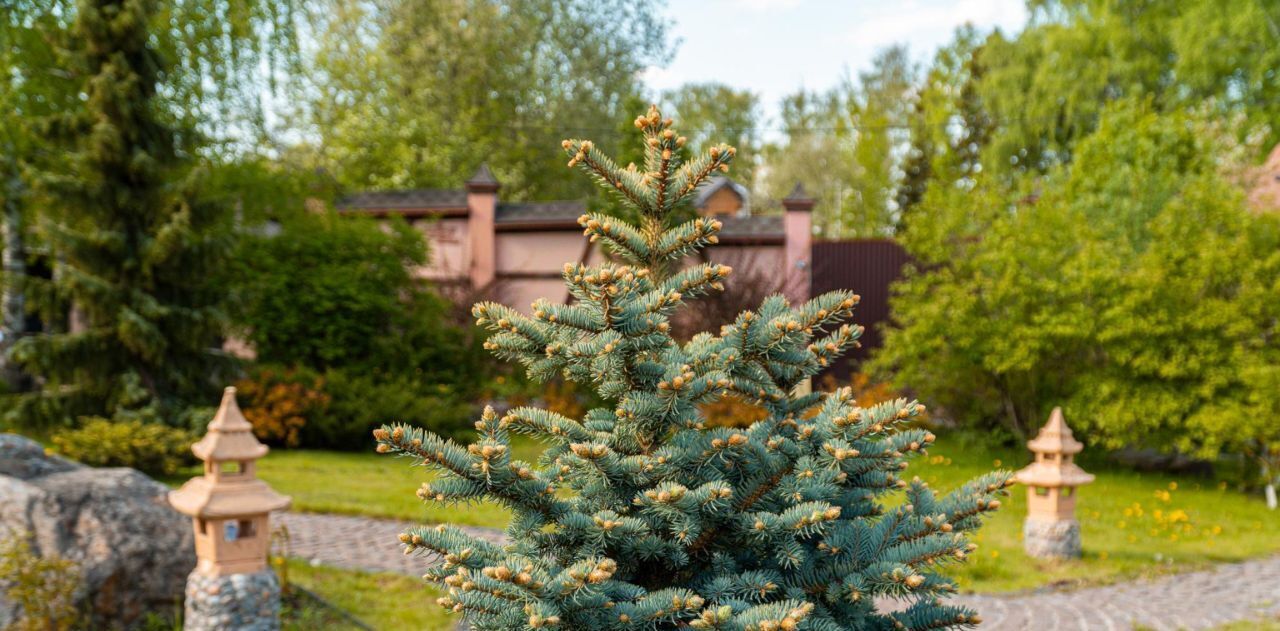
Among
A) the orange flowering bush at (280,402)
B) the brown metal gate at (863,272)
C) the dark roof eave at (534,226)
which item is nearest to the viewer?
the orange flowering bush at (280,402)

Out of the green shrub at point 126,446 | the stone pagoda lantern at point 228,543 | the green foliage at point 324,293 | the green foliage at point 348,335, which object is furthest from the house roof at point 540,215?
the stone pagoda lantern at point 228,543

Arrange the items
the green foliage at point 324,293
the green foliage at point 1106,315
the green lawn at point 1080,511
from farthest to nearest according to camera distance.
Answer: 1. the green foliage at point 324,293
2. the green foliage at point 1106,315
3. the green lawn at point 1080,511

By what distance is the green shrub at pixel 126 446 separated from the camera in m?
9.49

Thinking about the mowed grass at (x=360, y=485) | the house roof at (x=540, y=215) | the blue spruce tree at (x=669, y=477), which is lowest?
the mowed grass at (x=360, y=485)

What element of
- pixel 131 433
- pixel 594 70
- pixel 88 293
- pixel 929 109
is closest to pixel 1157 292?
pixel 131 433

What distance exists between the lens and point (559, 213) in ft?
54.2

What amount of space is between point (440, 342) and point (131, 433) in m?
5.15

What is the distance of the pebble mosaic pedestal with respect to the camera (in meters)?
5.34

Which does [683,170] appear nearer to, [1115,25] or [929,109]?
[1115,25]

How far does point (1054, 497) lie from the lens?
808 cm

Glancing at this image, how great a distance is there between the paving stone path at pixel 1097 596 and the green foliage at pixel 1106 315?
262 cm

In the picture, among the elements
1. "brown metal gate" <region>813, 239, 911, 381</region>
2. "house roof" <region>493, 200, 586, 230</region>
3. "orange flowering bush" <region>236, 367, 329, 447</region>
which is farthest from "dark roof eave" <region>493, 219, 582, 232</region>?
"orange flowering bush" <region>236, 367, 329, 447</region>

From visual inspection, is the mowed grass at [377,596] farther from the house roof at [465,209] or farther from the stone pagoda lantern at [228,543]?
the house roof at [465,209]

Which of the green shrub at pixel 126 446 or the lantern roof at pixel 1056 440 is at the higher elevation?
the lantern roof at pixel 1056 440
